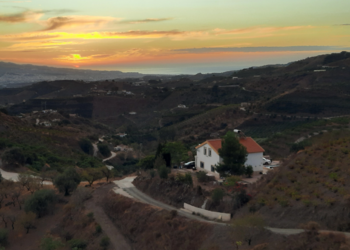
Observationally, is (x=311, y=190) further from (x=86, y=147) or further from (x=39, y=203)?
(x=86, y=147)

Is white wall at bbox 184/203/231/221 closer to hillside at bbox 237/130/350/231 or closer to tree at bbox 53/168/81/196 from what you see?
hillside at bbox 237/130/350/231

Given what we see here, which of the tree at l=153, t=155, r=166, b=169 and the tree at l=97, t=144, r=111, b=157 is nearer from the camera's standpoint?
the tree at l=153, t=155, r=166, b=169

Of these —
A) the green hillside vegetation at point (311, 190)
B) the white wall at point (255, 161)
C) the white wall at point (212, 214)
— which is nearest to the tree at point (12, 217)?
the white wall at point (212, 214)

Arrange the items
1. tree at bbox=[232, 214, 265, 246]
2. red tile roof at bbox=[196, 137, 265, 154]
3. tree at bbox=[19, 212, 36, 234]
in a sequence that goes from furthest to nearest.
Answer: red tile roof at bbox=[196, 137, 265, 154] < tree at bbox=[19, 212, 36, 234] < tree at bbox=[232, 214, 265, 246]

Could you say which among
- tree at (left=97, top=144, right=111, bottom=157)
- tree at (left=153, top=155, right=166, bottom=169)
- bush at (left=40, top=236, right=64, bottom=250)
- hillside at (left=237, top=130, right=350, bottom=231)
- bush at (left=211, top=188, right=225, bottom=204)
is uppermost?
hillside at (left=237, top=130, right=350, bottom=231)

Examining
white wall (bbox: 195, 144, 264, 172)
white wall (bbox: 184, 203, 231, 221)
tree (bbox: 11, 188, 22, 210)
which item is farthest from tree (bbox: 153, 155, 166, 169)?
tree (bbox: 11, 188, 22, 210)

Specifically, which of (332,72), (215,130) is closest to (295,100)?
(215,130)

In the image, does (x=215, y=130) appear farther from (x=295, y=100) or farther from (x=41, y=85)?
(x=41, y=85)
